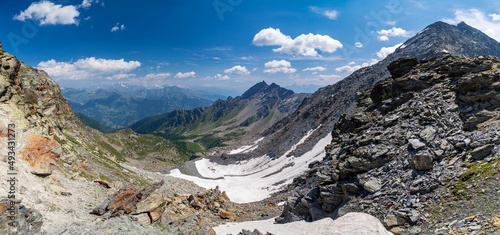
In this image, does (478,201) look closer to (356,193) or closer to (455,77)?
(356,193)

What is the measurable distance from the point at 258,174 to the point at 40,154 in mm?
64191

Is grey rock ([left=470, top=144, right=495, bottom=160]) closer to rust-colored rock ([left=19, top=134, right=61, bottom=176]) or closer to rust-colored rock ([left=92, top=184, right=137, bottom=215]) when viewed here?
rust-colored rock ([left=92, top=184, right=137, bottom=215])

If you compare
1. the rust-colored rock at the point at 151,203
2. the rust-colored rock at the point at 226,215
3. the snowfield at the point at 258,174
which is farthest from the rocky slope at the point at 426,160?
the snowfield at the point at 258,174

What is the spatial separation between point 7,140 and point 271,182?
5487cm

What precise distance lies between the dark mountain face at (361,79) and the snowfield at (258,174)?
6427 mm

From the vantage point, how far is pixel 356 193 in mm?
20531

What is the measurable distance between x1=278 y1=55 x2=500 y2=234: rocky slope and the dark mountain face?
4760 centimetres

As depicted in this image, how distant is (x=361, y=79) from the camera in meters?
132

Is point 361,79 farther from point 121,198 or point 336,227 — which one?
point 121,198

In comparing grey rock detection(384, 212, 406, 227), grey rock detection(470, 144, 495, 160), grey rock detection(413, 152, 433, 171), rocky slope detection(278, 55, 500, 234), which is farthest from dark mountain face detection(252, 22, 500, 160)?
grey rock detection(384, 212, 406, 227)

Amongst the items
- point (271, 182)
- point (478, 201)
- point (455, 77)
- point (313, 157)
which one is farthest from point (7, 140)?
point (313, 157)

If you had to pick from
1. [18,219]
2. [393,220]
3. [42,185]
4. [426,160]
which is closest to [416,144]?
[426,160]

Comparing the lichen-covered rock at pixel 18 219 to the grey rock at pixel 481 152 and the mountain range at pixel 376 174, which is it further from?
the grey rock at pixel 481 152

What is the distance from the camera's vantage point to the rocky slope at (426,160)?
44.3ft
